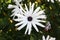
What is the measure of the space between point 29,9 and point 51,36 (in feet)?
0.60

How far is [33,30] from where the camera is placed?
2.99ft

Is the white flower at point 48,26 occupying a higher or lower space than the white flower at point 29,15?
lower

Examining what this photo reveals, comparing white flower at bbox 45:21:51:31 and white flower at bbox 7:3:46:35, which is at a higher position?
white flower at bbox 7:3:46:35

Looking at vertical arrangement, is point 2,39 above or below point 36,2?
below

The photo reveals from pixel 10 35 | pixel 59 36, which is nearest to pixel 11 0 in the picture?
pixel 10 35

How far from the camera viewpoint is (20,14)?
2.81ft

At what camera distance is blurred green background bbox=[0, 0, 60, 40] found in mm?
900

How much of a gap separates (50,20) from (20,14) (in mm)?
172

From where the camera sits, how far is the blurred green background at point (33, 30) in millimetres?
900

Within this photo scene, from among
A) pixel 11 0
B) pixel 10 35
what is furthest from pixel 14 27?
pixel 11 0

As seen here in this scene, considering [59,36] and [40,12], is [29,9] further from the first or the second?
[59,36]

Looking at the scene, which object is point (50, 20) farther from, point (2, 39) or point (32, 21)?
point (2, 39)

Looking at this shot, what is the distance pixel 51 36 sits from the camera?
932 millimetres

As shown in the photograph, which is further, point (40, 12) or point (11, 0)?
point (11, 0)
